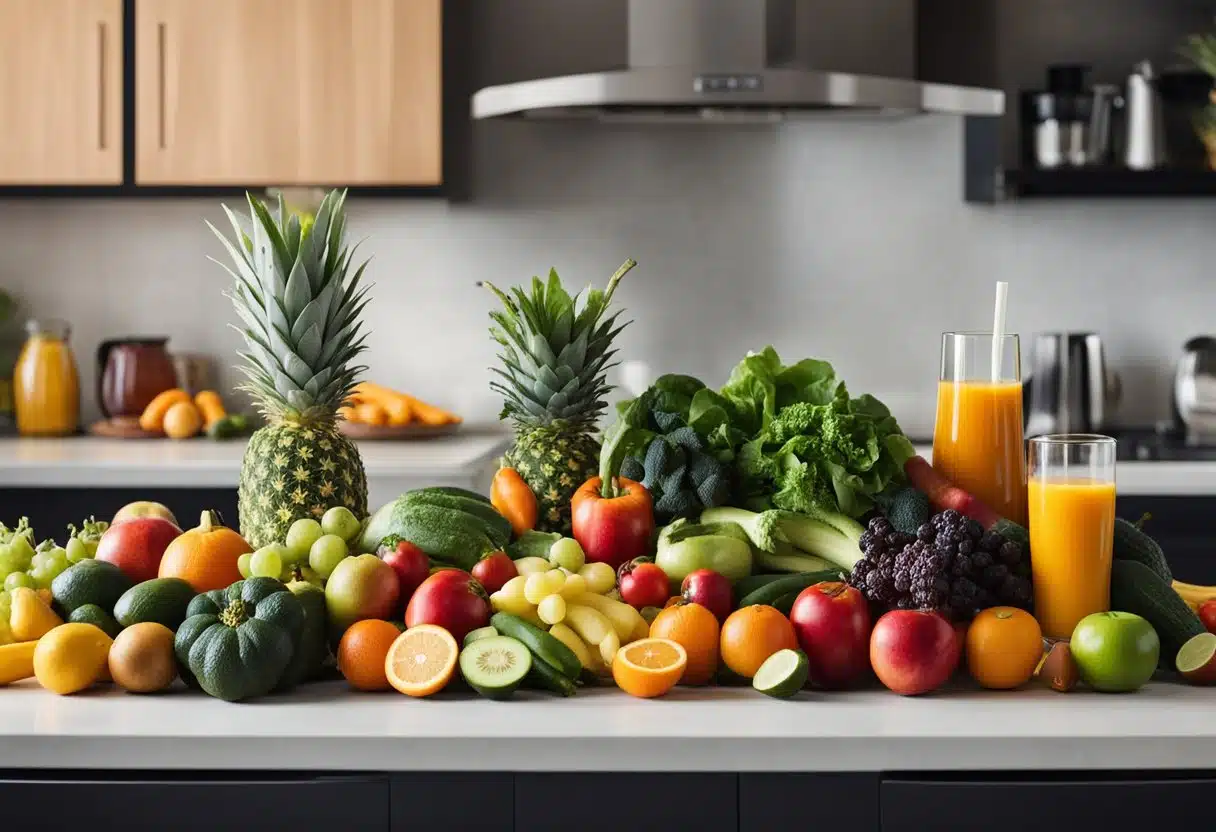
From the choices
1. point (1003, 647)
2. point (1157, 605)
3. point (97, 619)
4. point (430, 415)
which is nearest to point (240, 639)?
point (97, 619)

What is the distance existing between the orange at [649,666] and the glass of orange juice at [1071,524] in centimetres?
47

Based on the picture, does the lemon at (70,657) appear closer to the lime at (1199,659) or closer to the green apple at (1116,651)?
the green apple at (1116,651)

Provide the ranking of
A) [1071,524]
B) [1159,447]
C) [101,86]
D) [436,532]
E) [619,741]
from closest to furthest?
[619,741] < [1071,524] < [436,532] < [1159,447] < [101,86]

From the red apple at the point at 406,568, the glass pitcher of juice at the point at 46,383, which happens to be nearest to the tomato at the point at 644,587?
the red apple at the point at 406,568

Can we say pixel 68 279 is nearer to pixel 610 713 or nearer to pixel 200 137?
pixel 200 137

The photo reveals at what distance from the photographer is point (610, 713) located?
1532mm

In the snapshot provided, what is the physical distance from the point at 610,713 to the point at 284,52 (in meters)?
2.94

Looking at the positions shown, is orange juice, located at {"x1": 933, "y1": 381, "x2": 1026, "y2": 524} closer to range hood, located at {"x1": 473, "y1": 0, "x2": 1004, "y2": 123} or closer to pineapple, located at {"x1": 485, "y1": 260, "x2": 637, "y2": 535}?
pineapple, located at {"x1": 485, "y1": 260, "x2": 637, "y2": 535}

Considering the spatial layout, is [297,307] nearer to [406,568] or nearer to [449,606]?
[406,568]

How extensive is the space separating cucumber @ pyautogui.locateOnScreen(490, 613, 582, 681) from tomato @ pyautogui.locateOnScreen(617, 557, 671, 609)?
0.18m

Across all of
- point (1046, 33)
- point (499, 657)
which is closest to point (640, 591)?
point (499, 657)

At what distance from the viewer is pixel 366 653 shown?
63.2 inches

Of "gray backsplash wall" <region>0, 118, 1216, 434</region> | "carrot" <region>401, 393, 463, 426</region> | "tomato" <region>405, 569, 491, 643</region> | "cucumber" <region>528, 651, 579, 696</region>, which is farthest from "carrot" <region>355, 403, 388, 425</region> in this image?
"cucumber" <region>528, 651, 579, 696</region>

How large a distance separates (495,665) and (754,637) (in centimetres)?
31
